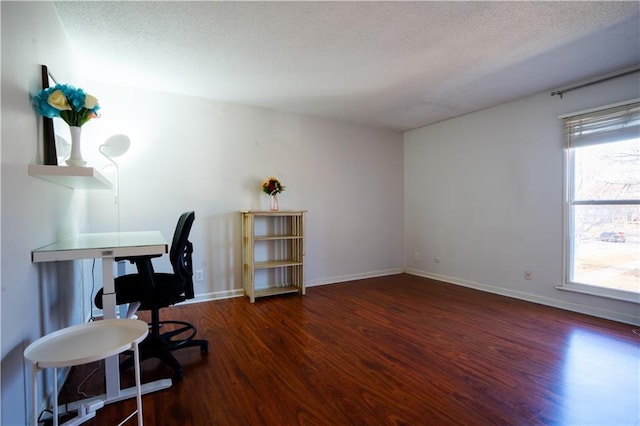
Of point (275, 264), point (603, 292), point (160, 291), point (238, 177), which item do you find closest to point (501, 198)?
point (603, 292)

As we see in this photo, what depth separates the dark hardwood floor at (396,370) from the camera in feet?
4.96

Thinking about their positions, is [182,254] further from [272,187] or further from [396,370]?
[272,187]

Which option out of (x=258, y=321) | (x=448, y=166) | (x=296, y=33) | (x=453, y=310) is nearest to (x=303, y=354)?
(x=258, y=321)

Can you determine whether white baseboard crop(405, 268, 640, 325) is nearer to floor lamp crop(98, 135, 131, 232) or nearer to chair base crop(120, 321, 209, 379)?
chair base crop(120, 321, 209, 379)

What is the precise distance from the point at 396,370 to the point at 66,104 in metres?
2.41

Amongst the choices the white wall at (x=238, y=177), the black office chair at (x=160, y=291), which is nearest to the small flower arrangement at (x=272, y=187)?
the white wall at (x=238, y=177)

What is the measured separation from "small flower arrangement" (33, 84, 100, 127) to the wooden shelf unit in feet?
6.24

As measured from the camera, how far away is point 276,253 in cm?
389

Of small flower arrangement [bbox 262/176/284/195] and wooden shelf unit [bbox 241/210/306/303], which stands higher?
small flower arrangement [bbox 262/176/284/195]

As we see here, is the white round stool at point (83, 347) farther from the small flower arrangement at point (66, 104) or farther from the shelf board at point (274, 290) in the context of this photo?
the shelf board at point (274, 290)

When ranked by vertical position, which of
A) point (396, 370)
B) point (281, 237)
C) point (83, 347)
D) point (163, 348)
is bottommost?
point (396, 370)

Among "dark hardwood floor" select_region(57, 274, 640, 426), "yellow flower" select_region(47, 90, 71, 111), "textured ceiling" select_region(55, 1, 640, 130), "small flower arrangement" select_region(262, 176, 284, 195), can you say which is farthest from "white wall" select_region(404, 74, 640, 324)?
"yellow flower" select_region(47, 90, 71, 111)

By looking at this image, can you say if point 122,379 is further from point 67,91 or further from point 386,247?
point 386,247

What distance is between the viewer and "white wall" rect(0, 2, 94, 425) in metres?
1.18
